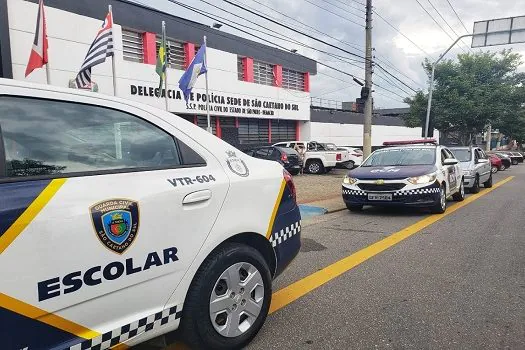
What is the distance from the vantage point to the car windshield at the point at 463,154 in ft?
42.4

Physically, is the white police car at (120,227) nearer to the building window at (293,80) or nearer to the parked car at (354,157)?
the parked car at (354,157)

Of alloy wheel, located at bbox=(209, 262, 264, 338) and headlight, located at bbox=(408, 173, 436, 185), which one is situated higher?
headlight, located at bbox=(408, 173, 436, 185)

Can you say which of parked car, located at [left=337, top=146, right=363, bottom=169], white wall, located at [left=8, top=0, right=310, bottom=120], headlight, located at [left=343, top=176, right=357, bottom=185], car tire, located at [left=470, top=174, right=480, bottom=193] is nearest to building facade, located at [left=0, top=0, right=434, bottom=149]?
white wall, located at [left=8, top=0, right=310, bottom=120]

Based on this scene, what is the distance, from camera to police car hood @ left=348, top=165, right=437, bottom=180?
812 centimetres

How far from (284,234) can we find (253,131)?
20110 millimetres

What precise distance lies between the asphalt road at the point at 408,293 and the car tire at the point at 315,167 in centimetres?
1249

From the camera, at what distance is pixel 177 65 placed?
61.2ft

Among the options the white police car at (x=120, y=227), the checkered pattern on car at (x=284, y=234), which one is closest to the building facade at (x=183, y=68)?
the checkered pattern on car at (x=284, y=234)

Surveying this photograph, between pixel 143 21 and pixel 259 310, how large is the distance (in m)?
16.2

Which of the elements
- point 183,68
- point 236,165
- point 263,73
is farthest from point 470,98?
point 236,165

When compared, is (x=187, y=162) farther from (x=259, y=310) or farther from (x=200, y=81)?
(x=200, y=81)

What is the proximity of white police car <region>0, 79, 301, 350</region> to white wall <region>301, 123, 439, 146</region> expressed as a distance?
24.5 meters

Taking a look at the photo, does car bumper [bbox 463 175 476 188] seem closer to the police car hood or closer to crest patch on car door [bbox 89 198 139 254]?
the police car hood

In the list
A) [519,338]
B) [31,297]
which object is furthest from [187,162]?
[519,338]
